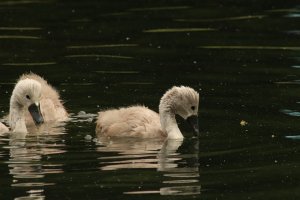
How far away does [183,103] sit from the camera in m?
16.8

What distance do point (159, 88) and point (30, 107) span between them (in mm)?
2506

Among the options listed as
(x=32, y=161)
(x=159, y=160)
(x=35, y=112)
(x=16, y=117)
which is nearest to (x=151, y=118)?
(x=35, y=112)

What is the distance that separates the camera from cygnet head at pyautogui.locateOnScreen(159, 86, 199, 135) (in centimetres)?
1677

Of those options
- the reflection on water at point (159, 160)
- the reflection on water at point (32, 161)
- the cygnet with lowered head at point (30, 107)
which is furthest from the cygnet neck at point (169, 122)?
the cygnet with lowered head at point (30, 107)

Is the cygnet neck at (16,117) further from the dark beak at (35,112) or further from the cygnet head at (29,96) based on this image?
the dark beak at (35,112)

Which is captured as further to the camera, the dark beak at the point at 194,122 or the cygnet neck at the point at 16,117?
the cygnet neck at the point at 16,117

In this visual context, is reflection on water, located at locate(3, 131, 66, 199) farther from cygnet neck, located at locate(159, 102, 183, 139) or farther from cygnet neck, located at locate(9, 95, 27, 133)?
cygnet neck, located at locate(159, 102, 183, 139)

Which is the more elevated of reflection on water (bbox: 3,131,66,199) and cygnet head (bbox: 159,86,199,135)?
cygnet head (bbox: 159,86,199,135)

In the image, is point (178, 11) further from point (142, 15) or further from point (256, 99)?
point (256, 99)

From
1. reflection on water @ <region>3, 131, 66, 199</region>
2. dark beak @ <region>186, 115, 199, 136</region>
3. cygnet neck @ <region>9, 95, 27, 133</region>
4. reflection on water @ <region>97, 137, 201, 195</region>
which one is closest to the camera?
reflection on water @ <region>97, 137, 201, 195</region>

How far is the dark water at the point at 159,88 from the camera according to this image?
13.6 m

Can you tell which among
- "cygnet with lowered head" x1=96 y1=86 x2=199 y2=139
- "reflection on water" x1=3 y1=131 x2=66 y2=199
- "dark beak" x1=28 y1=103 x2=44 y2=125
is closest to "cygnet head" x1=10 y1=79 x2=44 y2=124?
"dark beak" x1=28 y1=103 x2=44 y2=125

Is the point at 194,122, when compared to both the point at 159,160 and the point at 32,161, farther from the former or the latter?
the point at 32,161

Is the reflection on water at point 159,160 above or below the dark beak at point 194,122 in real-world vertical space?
below
